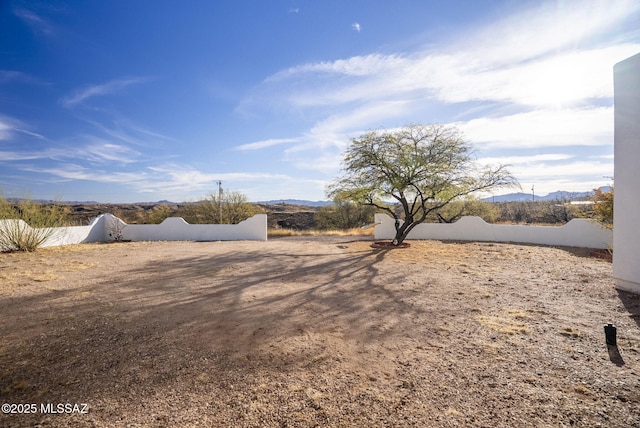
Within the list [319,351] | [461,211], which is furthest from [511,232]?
[319,351]

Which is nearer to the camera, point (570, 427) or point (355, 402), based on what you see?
point (570, 427)

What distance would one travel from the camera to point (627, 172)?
16.5 feet

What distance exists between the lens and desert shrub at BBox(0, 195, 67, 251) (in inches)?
385

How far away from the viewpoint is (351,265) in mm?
7996

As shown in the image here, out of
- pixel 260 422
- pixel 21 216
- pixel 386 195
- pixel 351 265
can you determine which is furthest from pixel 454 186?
pixel 21 216

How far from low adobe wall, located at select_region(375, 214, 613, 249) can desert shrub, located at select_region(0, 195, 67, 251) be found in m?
13.3

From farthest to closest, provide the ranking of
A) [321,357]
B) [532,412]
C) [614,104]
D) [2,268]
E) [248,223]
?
[248,223] < [2,268] < [614,104] < [321,357] < [532,412]

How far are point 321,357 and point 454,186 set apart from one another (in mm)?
9226

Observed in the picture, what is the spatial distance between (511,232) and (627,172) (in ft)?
27.3

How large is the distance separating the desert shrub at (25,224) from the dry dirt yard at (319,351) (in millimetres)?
4723

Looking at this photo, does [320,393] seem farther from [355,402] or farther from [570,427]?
[570,427]

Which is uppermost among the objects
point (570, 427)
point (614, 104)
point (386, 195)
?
point (614, 104)

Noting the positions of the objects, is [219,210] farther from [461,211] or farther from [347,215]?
[461,211]

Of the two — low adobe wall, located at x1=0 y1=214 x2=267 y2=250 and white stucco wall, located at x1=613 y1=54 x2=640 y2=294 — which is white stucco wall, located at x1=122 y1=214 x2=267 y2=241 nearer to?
low adobe wall, located at x1=0 y1=214 x2=267 y2=250
